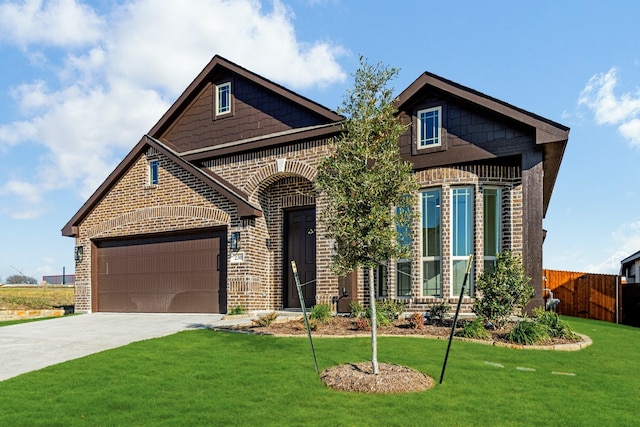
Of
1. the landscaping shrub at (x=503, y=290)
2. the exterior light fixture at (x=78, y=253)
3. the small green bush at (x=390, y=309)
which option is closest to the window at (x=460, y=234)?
the small green bush at (x=390, y=309)

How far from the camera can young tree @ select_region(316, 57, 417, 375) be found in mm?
6930

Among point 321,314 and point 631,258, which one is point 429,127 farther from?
point 631,258

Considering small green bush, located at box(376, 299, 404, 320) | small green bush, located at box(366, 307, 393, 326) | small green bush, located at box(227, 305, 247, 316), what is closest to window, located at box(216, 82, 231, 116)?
small green bush, located at box(227, 305, 247, 316)

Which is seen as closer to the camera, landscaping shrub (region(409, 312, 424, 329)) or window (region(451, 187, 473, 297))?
landscaping shrub (region(409, 312, 424, 329))

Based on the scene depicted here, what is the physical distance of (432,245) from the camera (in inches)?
491

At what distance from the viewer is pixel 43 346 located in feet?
32.7

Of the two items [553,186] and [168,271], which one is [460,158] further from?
[168,271]

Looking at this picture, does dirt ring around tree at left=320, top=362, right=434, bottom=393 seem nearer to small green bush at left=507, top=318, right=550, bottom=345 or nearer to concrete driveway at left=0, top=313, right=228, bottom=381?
small green bush at left=507, top=318, right=550, bottom=345

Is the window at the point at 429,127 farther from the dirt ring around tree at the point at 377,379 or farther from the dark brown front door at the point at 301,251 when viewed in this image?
the dirt ring around tree at the point at 377,379

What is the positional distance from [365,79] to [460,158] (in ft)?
→ 18.7

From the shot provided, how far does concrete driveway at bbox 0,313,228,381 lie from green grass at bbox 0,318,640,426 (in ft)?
2.70

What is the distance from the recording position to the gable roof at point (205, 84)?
14430mm

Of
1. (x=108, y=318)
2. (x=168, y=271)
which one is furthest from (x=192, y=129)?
(x=108, y=318)

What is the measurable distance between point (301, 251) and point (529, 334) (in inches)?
287
